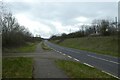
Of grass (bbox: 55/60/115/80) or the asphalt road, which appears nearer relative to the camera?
grass (bbox: 55/60/115/80)

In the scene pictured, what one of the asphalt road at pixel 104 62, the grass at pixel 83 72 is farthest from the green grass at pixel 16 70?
the asphalt road at pixel 104 62

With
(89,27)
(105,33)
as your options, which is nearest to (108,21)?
(105,33)

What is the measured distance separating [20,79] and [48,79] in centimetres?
120

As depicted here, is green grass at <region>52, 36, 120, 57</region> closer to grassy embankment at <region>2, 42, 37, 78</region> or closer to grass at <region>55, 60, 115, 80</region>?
grassy embankment at <region>2, 42, 37, 78</region>

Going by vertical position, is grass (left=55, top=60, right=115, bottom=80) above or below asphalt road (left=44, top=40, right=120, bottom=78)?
above

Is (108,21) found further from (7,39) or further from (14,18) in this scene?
(7,39)

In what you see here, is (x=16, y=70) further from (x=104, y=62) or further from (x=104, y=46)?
(x=104, y=46)

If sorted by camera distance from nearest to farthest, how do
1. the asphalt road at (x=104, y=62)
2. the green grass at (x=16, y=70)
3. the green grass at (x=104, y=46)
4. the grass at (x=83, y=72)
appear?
the green grass at (x=16, y=70)
the grass at (x=83, y=72)
the asphalt road at (x=104, y=62)
the green grass at (x=104, y=46)

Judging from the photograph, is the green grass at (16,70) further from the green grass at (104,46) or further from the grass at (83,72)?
the green grass at (104,46)

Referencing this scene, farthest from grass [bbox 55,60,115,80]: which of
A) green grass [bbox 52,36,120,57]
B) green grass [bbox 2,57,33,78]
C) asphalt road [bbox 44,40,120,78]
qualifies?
green grass [bbox 52,36,120,57]

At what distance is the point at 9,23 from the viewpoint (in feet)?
192

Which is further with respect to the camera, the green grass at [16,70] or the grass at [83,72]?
the grass at [83,72]

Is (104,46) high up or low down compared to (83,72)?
up

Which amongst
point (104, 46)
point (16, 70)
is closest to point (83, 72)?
point (16, 70)
